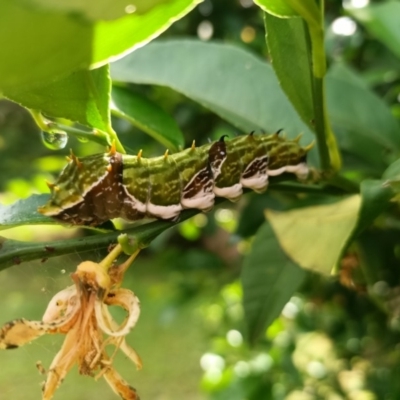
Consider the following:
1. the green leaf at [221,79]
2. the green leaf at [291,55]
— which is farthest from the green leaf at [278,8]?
the green leaf at [221,79]

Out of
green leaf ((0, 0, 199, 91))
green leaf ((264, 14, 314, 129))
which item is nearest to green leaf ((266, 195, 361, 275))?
green leaf ((264, 14, 314, 129))

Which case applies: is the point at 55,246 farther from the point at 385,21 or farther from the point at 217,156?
the point at 385,21

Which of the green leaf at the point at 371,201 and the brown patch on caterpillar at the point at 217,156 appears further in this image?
the brown patch on caterpillar at the point at 217,156

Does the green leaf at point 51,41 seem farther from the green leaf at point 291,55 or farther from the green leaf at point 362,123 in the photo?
the green leaf at point 362,123

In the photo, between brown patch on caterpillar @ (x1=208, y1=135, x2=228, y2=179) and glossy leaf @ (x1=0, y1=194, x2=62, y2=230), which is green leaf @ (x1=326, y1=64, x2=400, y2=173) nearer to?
brown patch on caterpillar @ (x1=208, y1=135, x2=228, y2=179)

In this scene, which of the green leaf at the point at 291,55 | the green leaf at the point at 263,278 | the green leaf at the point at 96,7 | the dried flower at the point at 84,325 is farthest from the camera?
the green leaf at the point at 263,278

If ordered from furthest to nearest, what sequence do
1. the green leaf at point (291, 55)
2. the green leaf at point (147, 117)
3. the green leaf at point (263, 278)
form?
1. the green leaf at point (263, 278)
2. the green leaf at point (147, 117)
3. the green leaf at point (291, 55)

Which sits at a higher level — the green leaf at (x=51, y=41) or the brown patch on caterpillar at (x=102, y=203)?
the green leaf at (x=51, y=41)
